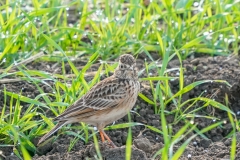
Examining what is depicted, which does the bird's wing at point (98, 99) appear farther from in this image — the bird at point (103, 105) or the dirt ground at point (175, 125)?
the dirt ground at point (175, 125)

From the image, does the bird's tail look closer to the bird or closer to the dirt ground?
the bird

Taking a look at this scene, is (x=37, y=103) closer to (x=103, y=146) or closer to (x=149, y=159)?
(x=103, y=146)

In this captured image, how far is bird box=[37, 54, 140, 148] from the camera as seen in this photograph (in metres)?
7.21

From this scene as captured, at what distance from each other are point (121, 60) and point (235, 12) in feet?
8.12

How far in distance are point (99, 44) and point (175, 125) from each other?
1.80 metres

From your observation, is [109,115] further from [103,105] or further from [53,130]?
[53,130]

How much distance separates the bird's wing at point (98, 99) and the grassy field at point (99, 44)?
0.22 m

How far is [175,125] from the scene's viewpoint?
809 centimetres

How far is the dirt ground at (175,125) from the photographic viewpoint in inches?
270

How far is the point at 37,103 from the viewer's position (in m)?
7.57

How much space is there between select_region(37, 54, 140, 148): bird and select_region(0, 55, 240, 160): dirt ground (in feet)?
0.80

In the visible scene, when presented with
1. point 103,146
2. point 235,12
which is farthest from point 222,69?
point 103,146

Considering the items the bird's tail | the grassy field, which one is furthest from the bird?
the grassy field

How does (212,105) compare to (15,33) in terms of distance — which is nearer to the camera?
(212,105)
